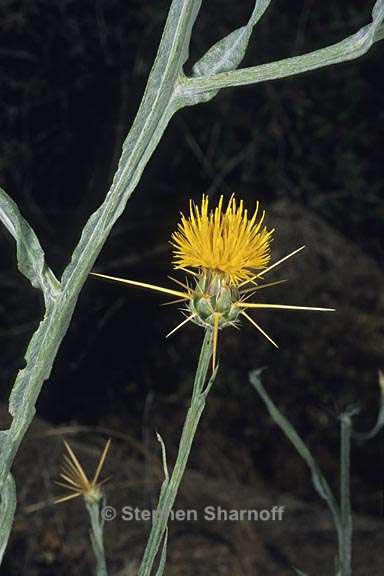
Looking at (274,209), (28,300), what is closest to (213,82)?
(28,300)

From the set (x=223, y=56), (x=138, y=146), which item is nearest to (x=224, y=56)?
(x=223, y=56)

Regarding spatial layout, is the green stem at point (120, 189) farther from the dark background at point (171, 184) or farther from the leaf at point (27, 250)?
the dark background at point (171, 184)

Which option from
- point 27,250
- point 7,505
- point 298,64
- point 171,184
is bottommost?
point 7,505

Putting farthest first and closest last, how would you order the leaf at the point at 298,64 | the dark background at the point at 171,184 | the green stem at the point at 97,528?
the dark background at the point at 171,184 → the green stem at the point at 97,528 → the leaf at the point at 298,64

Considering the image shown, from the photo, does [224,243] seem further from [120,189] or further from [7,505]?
[7,505]

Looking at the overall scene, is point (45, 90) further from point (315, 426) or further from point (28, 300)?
point (315, 426)

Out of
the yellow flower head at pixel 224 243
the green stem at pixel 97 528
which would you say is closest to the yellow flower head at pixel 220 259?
the yellow flower head at pixel 224 243

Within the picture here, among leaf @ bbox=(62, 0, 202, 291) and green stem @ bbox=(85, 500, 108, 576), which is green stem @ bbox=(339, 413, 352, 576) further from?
leaf @ bbox=(62, 0, 202, 291)
